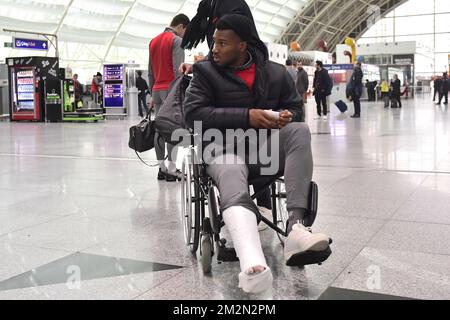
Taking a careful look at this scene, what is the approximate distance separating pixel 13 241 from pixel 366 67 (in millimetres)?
31264

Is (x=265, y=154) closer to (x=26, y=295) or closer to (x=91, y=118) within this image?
(x=26, y=295)

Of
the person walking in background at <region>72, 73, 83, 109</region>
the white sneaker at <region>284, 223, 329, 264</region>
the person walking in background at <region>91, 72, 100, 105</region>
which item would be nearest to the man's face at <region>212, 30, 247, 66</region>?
the white sneaker at <region>284, 223, 329, 264</region>

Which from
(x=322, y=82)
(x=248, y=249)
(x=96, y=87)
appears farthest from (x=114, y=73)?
(x=248, y=249)

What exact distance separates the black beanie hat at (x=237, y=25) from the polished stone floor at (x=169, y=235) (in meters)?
1.12

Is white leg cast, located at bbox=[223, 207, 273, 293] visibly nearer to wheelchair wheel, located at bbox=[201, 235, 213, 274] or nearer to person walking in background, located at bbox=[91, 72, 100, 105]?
wheelchair wheel, located at bbox=[201, 235, 213, 274]

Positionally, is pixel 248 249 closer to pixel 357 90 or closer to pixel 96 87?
pixel 357 90

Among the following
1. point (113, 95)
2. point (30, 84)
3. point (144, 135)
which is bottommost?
point (144, 135)

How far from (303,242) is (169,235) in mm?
1262

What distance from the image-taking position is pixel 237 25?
8.72ft

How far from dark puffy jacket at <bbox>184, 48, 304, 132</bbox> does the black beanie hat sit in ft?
0.46

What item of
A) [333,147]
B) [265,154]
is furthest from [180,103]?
[333,147]

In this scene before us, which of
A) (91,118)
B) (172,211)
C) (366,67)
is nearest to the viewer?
(172,211)

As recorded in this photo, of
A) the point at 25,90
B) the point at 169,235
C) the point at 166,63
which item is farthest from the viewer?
the point at 25,90
